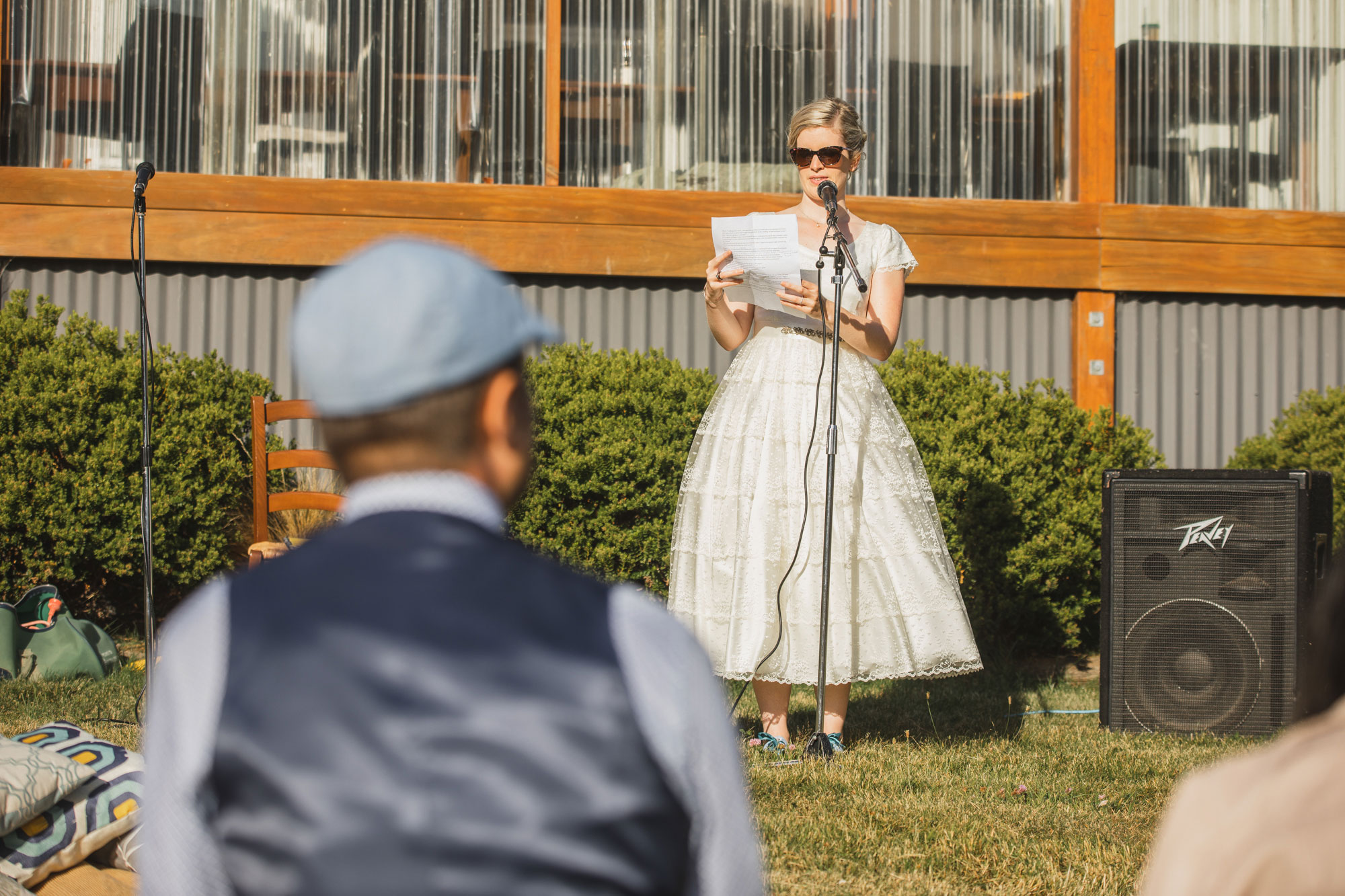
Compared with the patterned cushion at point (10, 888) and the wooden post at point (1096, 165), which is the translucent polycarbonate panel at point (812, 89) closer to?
the wooden post at point (1096, 165)

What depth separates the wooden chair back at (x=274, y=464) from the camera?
18.6 feet

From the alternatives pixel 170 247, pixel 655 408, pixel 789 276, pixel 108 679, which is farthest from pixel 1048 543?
pixel 170 247

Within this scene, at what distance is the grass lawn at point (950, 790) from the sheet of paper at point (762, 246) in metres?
1.65

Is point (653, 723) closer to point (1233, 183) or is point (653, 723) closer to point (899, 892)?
point (899, 892)

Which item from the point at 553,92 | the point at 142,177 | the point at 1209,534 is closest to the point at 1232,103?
the point at 553,92

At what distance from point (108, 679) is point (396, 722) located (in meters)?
5.13

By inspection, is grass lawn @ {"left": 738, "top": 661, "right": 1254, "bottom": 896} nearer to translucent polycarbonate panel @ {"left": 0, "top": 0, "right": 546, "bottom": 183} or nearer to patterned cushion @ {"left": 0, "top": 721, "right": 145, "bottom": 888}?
patterned cushion @ {"left": 0, "top": 721, "right": 145, "bottom": 888}

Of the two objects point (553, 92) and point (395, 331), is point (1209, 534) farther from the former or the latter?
point (553, 92)

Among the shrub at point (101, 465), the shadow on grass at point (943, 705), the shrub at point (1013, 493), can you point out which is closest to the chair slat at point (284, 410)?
the shrub at point (101, 465)

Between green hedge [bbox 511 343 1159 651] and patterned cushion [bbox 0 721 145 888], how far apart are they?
11.3 ft

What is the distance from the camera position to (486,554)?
1.08m

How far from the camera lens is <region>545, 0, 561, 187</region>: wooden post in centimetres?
767

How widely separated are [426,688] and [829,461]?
119 inches

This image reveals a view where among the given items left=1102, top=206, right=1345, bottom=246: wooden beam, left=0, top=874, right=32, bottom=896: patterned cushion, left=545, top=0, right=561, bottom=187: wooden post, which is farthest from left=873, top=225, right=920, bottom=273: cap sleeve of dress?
left=1102, top=206, right=1345, bottom=246: wooden beam
